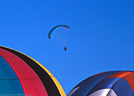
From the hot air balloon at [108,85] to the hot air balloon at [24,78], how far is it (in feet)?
5.15

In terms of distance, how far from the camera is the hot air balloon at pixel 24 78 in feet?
39.1

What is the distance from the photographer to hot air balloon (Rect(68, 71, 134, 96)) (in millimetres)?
13598

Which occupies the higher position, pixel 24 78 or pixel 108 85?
pixel 24 78

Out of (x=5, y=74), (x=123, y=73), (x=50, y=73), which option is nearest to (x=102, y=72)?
(x=123, y=73)

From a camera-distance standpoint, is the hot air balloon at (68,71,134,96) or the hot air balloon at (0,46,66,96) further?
the hot air balloon at (68,71,134,96)

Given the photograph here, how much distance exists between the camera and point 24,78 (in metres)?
12.3

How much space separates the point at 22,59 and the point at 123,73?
4918 mm

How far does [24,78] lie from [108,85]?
3.99 m

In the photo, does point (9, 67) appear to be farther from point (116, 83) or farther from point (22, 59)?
point (116, 83)

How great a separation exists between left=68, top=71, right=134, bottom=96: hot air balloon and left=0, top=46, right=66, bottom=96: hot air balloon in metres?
1.57

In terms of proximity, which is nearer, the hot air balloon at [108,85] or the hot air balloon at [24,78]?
the hot air balloon at [24,78]

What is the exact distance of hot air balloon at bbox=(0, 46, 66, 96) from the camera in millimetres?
11922

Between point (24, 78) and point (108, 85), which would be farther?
point (108, 85)

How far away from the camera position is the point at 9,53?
1345 centimetres
